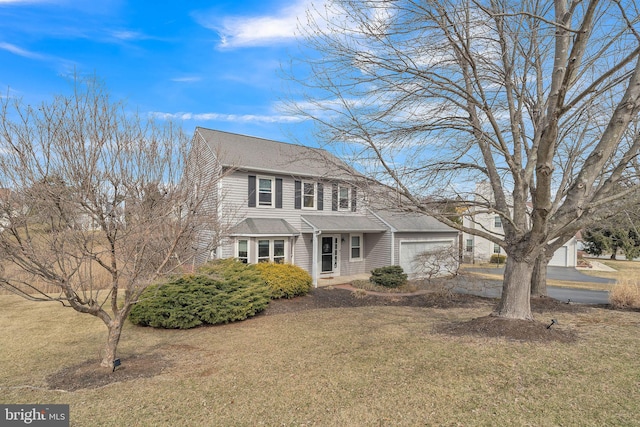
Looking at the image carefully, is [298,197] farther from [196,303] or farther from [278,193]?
[196,303]

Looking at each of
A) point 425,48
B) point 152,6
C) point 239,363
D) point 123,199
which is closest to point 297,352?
point 239,363

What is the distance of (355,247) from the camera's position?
18703 mm

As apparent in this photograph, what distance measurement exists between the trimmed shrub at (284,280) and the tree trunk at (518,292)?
6.76 meters

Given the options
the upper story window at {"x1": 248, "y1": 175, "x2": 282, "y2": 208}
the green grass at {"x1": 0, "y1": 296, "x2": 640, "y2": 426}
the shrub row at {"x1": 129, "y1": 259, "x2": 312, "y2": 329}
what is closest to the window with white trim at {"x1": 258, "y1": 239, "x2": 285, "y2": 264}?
the upper story window at {"x1": 248, "y1": 175, "x2": 282, "y2": 208}

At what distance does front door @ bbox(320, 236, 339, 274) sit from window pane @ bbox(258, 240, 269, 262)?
329cm

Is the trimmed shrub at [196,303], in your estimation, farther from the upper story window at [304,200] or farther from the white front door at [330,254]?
the white front door at [330,254]

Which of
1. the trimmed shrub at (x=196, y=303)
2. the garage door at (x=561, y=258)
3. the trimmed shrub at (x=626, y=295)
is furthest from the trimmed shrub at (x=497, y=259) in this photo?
the trimmed shrub at (x=196, y=303)

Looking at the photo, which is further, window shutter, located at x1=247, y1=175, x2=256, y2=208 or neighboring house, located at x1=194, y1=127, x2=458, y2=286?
window shutter, located at x1=247, y1=175, x2=256, y2=208

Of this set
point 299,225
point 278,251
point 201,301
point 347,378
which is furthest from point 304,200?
point 347,378

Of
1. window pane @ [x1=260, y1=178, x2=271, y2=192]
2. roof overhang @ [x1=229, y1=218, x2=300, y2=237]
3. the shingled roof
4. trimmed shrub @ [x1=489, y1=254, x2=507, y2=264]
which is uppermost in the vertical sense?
the shingled roof

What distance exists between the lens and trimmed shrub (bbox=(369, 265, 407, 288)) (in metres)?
14.8

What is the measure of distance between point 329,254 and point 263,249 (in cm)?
406

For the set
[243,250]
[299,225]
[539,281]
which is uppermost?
[299,225]

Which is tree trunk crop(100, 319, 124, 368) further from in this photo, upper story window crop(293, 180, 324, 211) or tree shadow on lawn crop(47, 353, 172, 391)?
upper story window crop(293, 180, 324, 211)
